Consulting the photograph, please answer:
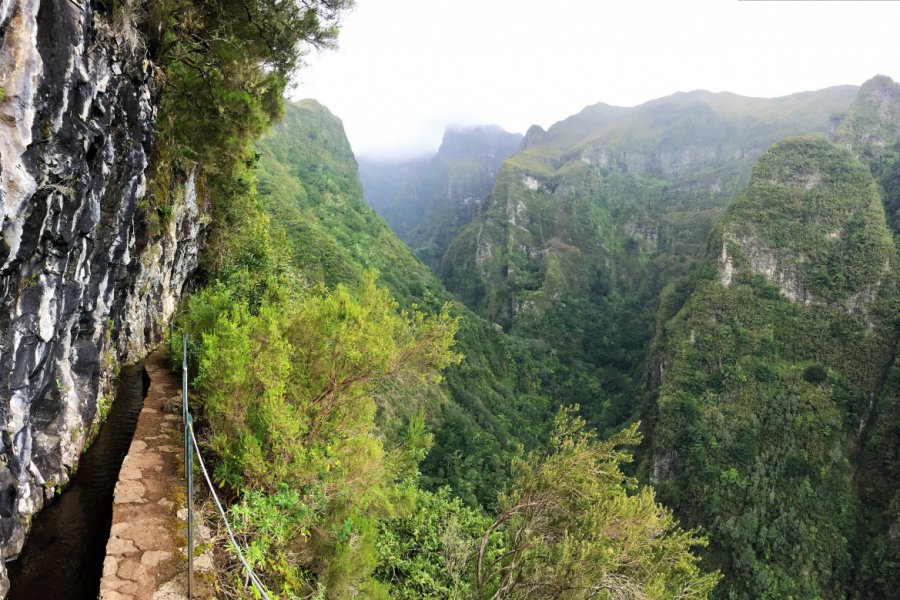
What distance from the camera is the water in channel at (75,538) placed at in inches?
167

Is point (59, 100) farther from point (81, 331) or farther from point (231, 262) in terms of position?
point (231, 262)

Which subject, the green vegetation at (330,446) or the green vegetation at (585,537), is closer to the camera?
the green vegetation at (330,446)

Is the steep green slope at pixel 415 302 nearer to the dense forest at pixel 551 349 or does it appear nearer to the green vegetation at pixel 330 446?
the dense forest at pixel 551 349

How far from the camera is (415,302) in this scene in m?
44.0

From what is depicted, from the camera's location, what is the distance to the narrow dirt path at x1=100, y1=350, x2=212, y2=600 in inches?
150

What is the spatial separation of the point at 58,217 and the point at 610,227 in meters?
136

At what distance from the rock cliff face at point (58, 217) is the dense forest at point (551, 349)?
130 cm

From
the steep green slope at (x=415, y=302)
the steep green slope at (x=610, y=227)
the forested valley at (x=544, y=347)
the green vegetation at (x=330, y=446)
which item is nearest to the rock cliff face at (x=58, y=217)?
the forested valley at (x=544, y=347)

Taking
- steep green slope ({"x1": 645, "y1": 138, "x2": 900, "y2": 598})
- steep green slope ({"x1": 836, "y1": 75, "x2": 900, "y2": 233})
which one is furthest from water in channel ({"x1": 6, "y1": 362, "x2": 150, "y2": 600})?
steep green slope ({"x1": 836, "y1": 75, "x2": 900, "y2": 233})

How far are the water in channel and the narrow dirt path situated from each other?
0.48 m

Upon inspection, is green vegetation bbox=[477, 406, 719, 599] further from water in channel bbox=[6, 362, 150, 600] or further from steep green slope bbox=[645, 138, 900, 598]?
steep green slope bbox=[645, 138, 900, 598]

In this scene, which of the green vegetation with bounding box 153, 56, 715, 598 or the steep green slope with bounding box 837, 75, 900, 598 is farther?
the steep green slope with bounding box 837, 75, 900, 598

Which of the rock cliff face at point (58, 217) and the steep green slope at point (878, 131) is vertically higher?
the steep green slope at point (878, 131)

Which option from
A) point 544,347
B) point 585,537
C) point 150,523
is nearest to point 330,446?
point 150,523
